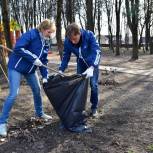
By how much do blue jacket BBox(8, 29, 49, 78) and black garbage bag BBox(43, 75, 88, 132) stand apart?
16.6 inches

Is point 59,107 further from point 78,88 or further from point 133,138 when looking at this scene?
point 133,138

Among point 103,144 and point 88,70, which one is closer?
point 103,144

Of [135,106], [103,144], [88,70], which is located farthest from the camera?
[135,106]

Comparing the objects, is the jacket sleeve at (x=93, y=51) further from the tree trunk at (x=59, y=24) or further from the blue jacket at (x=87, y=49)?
the tree trunk at (x=59, y=24)

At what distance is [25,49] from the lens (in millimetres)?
6105

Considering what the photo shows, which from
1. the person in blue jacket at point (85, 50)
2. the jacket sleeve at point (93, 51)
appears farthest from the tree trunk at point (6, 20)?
the jacket sleeve at point (93, 51)

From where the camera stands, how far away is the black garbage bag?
20.0 ft

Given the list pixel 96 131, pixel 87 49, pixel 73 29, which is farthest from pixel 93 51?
pixel 96 131

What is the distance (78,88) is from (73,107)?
0.30 metres

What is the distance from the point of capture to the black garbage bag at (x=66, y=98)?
239 inches

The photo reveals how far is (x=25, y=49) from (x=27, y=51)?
87 mm

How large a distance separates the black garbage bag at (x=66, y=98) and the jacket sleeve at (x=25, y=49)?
44 centimetres

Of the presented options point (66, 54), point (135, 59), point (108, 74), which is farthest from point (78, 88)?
point (135, 59)

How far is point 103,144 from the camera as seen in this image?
18.6 feet
